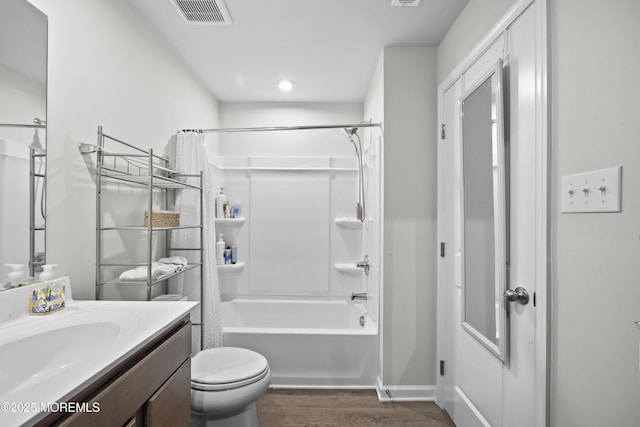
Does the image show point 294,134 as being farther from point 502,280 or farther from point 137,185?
point 502,280

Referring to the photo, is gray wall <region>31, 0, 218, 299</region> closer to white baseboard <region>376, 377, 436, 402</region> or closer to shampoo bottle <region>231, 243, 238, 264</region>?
shampoo bottle <region>231, 243, 238, 264</region>

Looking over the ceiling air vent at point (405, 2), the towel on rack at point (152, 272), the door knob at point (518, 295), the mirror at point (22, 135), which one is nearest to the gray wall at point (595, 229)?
the door knob at point (518, 295)

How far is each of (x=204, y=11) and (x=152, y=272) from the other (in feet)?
4.94

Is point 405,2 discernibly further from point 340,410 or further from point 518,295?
point 340,410

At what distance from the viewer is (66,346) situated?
1016mm

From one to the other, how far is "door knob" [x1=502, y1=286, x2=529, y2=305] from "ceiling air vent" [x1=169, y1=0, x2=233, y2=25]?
6.71 feet

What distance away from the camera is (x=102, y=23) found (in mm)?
1591

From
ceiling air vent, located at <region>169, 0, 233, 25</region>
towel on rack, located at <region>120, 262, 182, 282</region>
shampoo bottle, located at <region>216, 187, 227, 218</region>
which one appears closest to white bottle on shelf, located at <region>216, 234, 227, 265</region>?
shampoo bottle, located at <region>216, 187, 227, 218</region>

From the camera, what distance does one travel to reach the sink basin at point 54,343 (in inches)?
34.2

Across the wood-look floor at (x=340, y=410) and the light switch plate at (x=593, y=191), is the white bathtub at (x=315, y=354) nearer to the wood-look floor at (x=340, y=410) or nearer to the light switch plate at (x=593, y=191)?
the wood-look floor at (x=340, y=410)

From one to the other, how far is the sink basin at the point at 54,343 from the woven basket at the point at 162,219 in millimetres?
616

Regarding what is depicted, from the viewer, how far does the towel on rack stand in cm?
160

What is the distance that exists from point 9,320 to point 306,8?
199cm

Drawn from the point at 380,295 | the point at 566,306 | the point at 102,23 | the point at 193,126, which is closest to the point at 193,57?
the point at 193,126
